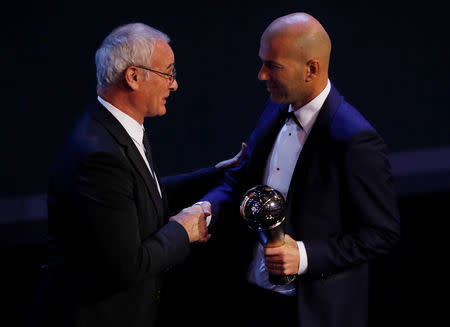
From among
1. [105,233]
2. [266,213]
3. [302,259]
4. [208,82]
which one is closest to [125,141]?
[105,233]

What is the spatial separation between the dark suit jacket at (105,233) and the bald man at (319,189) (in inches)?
18.7

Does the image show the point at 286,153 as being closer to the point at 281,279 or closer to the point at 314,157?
the point at 314,157

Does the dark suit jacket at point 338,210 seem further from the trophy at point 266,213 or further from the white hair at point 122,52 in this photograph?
the white hair at point 122,52

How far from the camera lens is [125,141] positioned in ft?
6.61

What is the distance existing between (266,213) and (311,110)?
542mm

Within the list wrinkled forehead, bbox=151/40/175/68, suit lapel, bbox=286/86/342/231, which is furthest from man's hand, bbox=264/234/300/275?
wrinkled forehead, bbox=151/40/175/68

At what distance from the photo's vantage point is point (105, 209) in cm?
184

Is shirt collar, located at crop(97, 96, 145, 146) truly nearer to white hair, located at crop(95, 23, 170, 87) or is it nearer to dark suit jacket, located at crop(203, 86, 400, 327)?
white hair, located at crop(95, 23, 170, 87)

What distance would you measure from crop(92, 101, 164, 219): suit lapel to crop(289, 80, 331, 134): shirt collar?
0.68m

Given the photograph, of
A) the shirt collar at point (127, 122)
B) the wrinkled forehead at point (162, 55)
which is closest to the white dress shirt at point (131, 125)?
the shirt collar at point (127, 122)

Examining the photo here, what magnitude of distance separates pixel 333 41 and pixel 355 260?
9.96 ft

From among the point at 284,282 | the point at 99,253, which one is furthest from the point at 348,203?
the point at 99,253

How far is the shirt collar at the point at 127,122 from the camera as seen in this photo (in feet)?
6.84

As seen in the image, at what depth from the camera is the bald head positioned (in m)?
2.09
